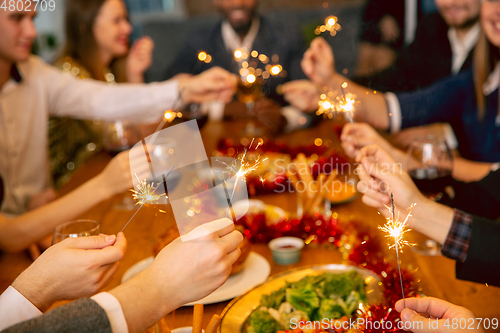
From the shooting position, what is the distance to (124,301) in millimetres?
507

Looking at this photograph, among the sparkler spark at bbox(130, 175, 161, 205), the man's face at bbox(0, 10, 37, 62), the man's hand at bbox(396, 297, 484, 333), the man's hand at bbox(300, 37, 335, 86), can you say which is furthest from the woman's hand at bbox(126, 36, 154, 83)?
the man's hand at bbox(396, 297, 484, 333)

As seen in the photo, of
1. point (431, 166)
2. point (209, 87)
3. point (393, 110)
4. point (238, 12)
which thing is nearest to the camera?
point (431, 166)

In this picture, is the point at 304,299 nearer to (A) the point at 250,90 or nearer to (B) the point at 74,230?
(B) the point at 74,230

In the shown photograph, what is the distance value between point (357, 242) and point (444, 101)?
85cm

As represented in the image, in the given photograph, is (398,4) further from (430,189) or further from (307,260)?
(307,260)

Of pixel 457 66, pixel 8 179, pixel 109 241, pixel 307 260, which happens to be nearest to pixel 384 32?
pixel 457 66

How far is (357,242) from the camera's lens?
2.84ft

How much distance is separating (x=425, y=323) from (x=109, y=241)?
0.47 metres

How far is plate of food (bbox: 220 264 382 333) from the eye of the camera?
645 mm

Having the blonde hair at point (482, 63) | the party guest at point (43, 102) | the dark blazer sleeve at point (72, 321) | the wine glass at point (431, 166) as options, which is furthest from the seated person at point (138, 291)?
the blonde hair at point (482, 63)

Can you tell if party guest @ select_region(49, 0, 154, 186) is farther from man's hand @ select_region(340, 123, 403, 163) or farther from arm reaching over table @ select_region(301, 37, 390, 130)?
man's hand @ select_region(340, 123, 403, 163)

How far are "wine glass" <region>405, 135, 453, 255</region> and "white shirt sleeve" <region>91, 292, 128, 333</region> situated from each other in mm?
664

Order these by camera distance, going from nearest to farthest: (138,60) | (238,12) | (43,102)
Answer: (43,102)
(138,60)
(238,12)

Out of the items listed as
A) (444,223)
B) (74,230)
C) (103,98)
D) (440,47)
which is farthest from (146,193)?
(440,47)
